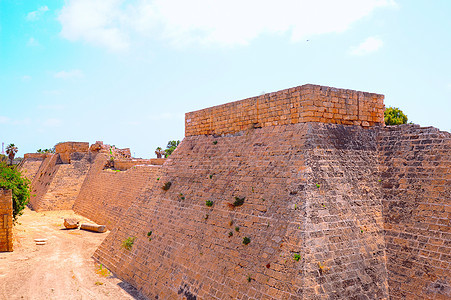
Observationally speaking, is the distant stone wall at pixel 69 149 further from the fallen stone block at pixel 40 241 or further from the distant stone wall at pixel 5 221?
the distant stone wall at pixel 5 221

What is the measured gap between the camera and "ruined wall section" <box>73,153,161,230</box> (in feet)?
66.7

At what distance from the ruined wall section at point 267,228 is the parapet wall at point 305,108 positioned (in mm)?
343

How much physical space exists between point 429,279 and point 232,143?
6.97 metres

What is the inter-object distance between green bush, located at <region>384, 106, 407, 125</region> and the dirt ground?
67.2 ft

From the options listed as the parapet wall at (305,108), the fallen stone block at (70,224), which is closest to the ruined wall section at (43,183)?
the fallen stone block at (70,224)

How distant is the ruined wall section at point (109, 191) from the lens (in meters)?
20.3

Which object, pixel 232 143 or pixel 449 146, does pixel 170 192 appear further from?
pixel 449 146

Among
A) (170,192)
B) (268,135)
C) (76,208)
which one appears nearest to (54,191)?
(76,208)

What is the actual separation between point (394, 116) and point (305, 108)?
58.8ft

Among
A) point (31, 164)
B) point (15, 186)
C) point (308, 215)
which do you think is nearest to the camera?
point (308, 215)

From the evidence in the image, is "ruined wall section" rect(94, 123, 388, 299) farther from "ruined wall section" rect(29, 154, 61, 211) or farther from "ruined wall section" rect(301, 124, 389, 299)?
"ruined wall section" rect(29, 154, 61, 211)

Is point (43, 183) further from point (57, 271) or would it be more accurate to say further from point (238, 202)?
point (238, 202)


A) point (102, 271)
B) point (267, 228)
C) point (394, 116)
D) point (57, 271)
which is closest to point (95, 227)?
point (57, 271)

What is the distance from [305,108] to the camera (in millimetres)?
9461
